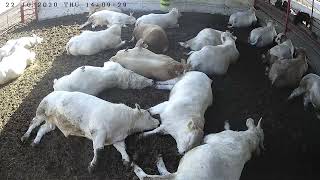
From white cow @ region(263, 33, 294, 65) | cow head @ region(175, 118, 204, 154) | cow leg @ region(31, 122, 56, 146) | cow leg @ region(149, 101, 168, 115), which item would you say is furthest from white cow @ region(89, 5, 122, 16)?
cow head @ region(175, 118, 204, 154)

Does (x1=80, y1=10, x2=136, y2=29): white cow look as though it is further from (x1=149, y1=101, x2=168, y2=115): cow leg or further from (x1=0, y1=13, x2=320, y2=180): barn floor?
(x1=149, y1=101, x2=168, y2=115): cow leg

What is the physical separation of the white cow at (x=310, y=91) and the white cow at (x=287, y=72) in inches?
6.5

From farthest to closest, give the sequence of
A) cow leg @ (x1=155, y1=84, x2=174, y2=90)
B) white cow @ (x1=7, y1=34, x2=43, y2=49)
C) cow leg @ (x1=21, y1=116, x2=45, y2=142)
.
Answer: white cow @ (x1=7, y1=34, x2=43, y2=49) < cow leg @ (x1=155, y1=84, x2=174, y2=90) < cow leg @ (x1=21, y1=116, x2=45, y2=142)

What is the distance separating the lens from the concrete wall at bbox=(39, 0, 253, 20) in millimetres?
9469

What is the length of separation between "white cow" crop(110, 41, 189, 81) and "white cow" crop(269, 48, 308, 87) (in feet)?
4.07

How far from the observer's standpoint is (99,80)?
19.1ft

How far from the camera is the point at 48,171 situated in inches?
177

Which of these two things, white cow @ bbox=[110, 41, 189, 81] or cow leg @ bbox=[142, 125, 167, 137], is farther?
white cow @ bbox=[110, 41, 189, 81]

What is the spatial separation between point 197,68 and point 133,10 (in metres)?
3.62

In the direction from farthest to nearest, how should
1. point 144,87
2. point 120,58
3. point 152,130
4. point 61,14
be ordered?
point 61,14 < point 120,58 < point 144,87 < point 152,130

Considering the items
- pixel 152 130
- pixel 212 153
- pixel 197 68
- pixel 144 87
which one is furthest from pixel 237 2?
pixel 212 153

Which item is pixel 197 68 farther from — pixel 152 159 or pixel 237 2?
pixel 237 2

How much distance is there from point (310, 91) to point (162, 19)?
3351 mm

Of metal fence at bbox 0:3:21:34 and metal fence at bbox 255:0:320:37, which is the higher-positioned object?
metal fence at bbox 255:0:320:37
